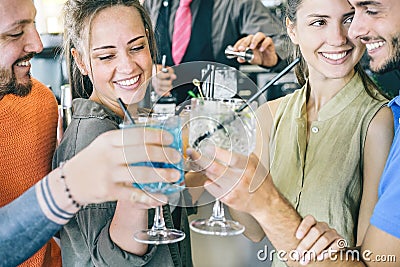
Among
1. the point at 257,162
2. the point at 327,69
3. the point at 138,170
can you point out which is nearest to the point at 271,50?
the point at 327,69

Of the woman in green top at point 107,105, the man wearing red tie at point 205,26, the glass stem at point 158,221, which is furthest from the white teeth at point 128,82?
the man wearing red tie at point 205,26

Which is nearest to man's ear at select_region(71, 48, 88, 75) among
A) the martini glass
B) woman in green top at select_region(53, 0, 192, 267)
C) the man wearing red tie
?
woman in green top at select_region(53, 0, 192, 267)

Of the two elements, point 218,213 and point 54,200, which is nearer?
point 54,200

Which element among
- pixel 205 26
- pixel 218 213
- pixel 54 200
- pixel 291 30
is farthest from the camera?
pixel 205 26

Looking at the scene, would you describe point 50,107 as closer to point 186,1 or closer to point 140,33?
point 140,33

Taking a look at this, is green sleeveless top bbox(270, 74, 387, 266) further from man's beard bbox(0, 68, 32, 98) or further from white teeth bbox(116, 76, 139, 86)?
man's beard bbox(0, 68, 32, 98)

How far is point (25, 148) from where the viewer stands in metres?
1.24

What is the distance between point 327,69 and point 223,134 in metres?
0.41

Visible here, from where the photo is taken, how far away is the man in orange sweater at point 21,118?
44.6 inches

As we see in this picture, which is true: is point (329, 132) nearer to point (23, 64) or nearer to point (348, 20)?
point (348, 20)

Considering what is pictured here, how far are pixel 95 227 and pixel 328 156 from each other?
19.9 inches

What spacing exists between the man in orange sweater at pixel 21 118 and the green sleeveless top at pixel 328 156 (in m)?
0.51

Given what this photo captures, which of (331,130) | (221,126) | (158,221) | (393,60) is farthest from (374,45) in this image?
(158,221)

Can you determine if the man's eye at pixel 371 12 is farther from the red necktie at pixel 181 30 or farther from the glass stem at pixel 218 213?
the red necktie at pixel 181 30
